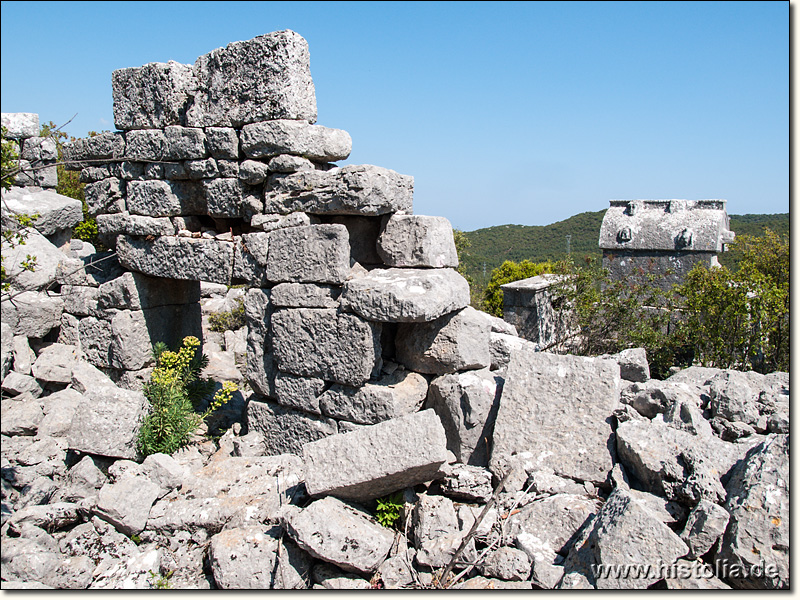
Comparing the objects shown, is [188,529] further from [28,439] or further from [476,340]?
[476,340]

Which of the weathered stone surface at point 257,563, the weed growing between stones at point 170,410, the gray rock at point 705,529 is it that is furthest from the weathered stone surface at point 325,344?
the gray rock at point 705,529

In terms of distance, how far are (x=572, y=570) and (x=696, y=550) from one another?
0.69m

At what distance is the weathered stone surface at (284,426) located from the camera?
5.08 meters

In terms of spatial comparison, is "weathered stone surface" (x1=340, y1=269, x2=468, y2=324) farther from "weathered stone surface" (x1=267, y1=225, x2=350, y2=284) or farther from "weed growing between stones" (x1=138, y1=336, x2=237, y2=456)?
"weed growing between stones" (x1=138, y1=336, x2=237, y2=456)

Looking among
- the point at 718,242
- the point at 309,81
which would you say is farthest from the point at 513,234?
the point at 309,81

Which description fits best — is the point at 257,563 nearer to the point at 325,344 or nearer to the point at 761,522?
the point at 325,344

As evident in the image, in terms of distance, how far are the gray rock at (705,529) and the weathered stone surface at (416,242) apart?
2.62m

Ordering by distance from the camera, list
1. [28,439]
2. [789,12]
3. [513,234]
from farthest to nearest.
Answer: [513,234] < [28,439] < [789,12]

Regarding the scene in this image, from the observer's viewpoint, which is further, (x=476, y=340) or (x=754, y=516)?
(x=476, y=340)

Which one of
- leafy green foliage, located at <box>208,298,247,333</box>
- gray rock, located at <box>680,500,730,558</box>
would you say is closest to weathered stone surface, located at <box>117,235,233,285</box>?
gray rock, located at <box>680,500,730,558</box>

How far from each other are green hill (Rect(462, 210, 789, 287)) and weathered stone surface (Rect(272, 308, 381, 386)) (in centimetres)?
2409

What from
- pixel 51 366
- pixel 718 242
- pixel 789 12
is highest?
pixel 789 12

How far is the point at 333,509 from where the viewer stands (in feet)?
12.3

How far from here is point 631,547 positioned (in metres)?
3.22
